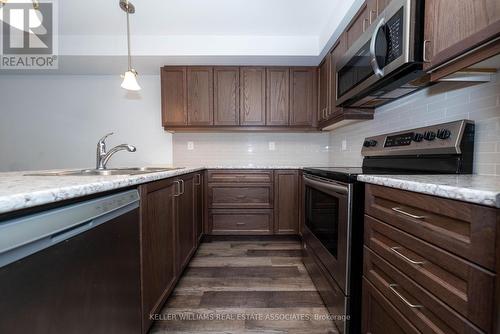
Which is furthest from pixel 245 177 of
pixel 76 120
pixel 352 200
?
pixel 76 120

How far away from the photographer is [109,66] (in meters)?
2.86

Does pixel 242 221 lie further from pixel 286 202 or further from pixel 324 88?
A: pixel 324 88

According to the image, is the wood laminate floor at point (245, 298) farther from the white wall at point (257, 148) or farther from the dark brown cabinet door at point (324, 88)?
the dark brown cabinet door at point (324, 88)

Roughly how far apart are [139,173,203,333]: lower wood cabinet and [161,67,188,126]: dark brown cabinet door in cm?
112

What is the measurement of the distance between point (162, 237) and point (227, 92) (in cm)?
197

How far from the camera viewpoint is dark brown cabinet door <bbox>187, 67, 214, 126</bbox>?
9.10 ft

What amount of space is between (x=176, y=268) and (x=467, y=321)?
1513 millimetres

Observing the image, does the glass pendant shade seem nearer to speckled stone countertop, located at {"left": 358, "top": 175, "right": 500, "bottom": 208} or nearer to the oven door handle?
the oven door handle

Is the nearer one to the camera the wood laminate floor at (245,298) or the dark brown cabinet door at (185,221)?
the wood laminate floor at (245,298)

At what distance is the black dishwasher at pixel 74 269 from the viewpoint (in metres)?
0.50

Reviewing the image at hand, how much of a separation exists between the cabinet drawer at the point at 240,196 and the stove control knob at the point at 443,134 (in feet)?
5.36

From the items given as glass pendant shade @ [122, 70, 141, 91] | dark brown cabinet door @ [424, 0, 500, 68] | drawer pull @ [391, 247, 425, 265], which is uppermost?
glass pendant shade @ [122, 70, 141, 91]

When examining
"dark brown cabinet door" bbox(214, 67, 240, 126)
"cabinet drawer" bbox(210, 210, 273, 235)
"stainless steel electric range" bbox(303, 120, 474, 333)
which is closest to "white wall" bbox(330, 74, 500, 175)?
"stainless steel electric range" bbox(303, 120, 474, 333)

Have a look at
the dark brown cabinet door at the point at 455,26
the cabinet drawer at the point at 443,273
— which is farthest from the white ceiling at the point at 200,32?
the cabinet drawer at the point at 443,273
